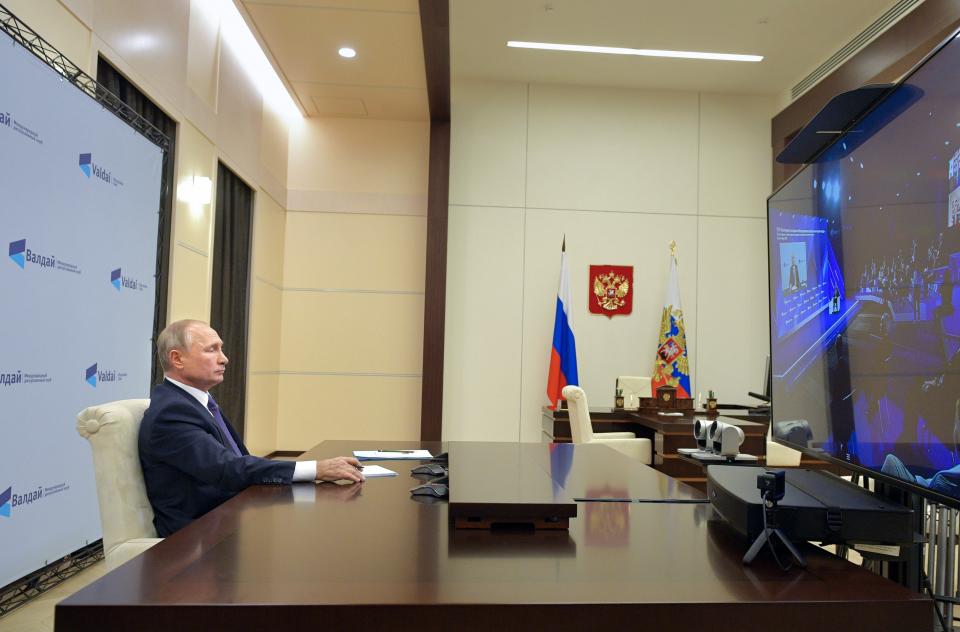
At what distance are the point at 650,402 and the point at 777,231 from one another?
15.2 feet

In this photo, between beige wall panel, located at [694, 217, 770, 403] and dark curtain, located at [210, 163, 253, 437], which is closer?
dark curtain, located at [210, 163, 253, 437]

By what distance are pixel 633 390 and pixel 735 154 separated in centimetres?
307

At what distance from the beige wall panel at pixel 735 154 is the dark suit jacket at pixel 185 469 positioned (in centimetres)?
702

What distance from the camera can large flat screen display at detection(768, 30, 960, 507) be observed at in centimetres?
112

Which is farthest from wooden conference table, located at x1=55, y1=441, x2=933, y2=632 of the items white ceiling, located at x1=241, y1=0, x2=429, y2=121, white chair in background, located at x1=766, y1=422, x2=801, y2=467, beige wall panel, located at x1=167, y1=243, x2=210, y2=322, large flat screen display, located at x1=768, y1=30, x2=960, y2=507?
white ceiling, located at x1=241, y1=0, x2=429, y2=121

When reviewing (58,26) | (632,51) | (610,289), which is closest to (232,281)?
(58,26)

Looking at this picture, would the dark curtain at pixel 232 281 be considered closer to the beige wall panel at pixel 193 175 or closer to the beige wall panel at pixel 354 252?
the beige wall panel at pixel 193 175

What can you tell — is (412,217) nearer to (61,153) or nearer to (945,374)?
(61,153)

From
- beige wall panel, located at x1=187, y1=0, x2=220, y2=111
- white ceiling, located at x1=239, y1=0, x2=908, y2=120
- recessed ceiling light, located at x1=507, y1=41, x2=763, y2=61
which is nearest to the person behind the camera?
beige wall panel, located at x1=187, y1=0, x2=220, y2=111

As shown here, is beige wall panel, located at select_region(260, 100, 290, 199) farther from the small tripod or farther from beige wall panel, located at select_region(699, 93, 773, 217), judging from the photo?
the small tripod

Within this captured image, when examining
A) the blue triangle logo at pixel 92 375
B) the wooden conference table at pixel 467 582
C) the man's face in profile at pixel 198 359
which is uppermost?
the man's face in profile at pixel 198 359

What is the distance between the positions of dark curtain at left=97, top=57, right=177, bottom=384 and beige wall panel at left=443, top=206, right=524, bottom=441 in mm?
3505

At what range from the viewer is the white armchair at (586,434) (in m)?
5.35

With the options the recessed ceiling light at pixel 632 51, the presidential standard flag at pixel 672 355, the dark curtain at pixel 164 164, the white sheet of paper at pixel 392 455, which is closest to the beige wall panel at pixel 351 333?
the presidential standard flag at pixel 672 355
